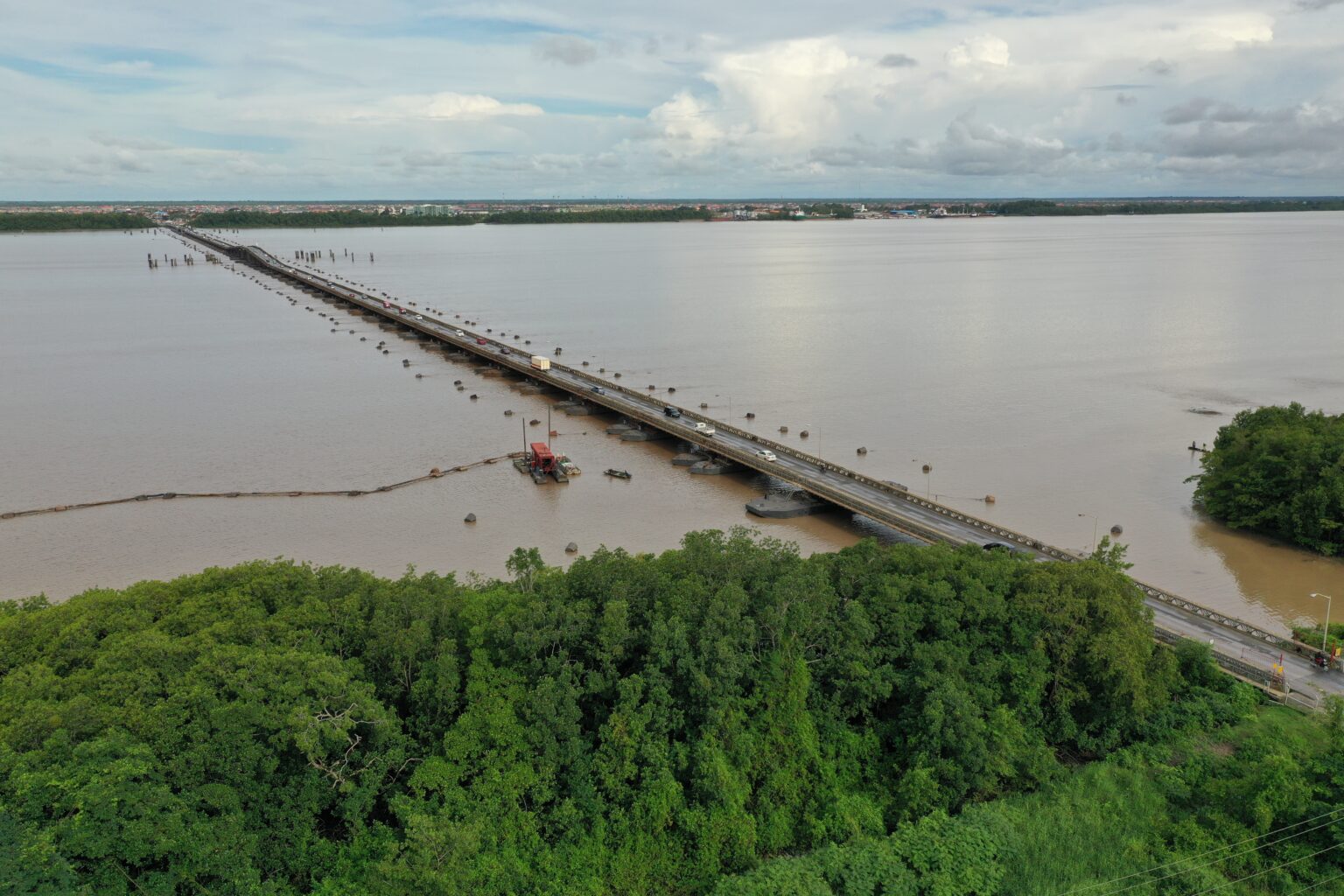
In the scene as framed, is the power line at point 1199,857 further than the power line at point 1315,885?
Yes

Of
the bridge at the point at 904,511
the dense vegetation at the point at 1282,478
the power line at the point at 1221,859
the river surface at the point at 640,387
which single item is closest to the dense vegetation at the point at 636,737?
the power line at the point at 1221,859

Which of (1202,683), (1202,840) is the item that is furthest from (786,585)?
(1202,683)

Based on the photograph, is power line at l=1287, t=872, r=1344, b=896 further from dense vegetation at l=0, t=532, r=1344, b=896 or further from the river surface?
the river surface

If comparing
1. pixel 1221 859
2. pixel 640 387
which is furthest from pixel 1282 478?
pixel 640 387

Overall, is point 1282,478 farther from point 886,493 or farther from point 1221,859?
point 1221,859

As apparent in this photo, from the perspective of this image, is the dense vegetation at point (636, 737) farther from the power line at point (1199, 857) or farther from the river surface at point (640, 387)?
the river surface at point (640, 387)
